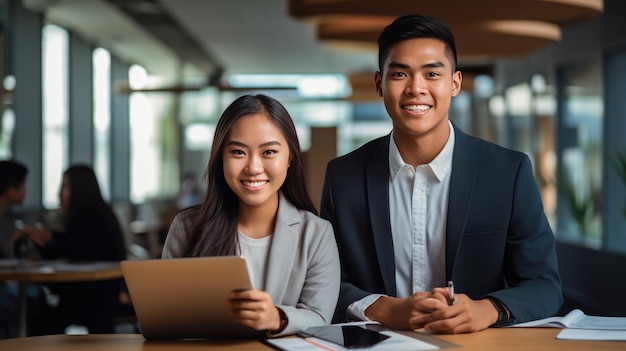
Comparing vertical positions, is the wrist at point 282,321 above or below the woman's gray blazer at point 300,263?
below

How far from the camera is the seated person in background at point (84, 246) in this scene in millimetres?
6168

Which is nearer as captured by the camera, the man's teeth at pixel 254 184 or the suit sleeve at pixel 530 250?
the man's teeth at pixel 254 184

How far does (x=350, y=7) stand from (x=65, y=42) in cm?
845

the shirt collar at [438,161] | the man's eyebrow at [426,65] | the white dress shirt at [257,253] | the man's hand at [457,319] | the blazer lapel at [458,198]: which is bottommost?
the man's hand at [457,319]

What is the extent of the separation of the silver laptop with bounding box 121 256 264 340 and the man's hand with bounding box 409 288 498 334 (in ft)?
1.33

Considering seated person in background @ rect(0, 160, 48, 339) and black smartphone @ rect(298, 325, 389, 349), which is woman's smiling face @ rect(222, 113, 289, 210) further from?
seated person in background @ rect(0, 160, 48, 339)

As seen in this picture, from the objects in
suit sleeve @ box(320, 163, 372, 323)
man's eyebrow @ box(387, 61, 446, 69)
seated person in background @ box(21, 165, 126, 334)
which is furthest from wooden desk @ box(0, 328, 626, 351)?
seated person in background @ box(21, 165, 126, 334)

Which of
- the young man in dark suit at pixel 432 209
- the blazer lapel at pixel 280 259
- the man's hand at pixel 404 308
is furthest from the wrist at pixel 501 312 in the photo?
the blazer lapel at pixel 280 259

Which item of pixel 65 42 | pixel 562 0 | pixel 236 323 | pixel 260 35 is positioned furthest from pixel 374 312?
pixel 260 35

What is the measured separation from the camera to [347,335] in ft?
7.26

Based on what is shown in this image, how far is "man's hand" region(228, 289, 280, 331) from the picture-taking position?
7.00ft

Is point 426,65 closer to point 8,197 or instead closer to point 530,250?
point 530,250

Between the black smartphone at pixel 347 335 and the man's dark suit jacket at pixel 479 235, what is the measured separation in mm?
283

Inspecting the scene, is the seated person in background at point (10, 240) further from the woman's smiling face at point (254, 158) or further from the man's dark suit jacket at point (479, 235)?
the woman's smiling face at point (254, 158)
